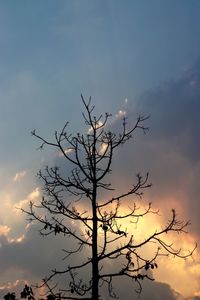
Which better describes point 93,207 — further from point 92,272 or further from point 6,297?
point 6,297

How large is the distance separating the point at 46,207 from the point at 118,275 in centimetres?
283

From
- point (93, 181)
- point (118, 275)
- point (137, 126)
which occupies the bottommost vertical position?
point (118, 275)

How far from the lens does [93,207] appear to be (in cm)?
1375

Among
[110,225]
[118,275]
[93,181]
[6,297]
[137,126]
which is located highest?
[137,126]

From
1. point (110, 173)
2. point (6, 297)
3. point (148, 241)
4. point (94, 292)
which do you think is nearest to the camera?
point (6, 297)

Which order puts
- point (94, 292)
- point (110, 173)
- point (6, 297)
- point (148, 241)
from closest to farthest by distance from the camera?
1. point (6, 297)
2. point (94, 292)
3. point (148, 241)
4. point (110, 173)

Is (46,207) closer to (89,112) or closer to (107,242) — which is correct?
(107,242)

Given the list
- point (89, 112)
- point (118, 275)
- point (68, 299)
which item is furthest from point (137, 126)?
point (68, 299)

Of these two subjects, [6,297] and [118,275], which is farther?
[118,275]

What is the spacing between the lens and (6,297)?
11648 millimetres

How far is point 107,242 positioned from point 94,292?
136 centimetres

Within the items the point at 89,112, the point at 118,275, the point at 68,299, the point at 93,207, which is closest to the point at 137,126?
the point at 89,112

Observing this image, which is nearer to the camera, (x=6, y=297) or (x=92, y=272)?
(x=6, y=297)

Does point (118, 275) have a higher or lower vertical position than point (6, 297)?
higher
